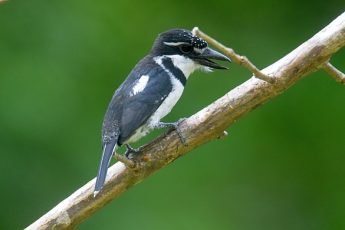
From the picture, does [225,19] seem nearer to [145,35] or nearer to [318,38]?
[145,35]

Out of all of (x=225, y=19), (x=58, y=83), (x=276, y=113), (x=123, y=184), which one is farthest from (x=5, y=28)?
(x=123, y=184)

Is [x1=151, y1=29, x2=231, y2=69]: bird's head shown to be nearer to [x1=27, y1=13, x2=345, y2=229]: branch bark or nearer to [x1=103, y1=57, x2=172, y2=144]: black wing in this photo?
[x1=103, y1=57, x2=172, y2=144]: black wing

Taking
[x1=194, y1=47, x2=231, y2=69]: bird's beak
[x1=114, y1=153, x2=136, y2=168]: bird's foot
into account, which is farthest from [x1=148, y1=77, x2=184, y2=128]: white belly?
[x1=114, y1=153, x2=136, y2=168]: bird's foot

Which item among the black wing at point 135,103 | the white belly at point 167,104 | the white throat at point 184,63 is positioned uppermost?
the black wing at point 135,103

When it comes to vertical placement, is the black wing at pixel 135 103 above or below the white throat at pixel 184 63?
above

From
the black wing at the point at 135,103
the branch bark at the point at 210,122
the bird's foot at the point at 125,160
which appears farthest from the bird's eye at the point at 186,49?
the bird's foot at the point at 125,160

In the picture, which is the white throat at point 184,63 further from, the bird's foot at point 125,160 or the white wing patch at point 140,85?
the bird's foot at point 125,160

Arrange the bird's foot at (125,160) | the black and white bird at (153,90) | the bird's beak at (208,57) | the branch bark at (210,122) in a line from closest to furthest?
the bird's foot at (125,160)
the branch bark at (210,122)
the black and white bird at (153,90)
the bird's beak at (208,57)
